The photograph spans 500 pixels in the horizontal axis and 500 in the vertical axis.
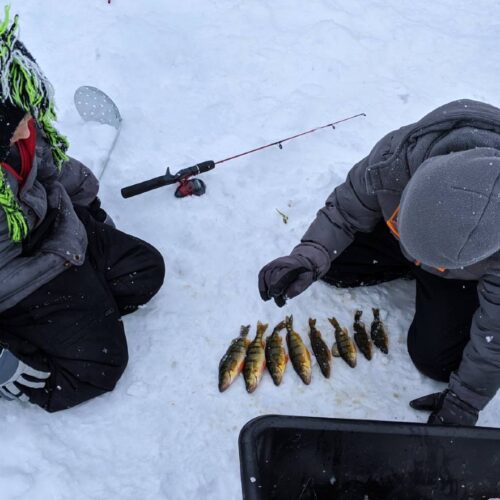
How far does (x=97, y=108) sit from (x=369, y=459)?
310 centimetres

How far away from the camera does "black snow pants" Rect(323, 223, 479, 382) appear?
9.60 feet

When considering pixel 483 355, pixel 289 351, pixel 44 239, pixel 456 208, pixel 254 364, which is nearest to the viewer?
pixel 456 208

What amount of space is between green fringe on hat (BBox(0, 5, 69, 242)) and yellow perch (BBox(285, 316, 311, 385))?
151 cm

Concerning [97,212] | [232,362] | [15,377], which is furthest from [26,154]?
[232,362]

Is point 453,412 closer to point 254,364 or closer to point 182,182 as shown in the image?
point 254,364

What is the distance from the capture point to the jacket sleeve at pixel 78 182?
10.3ft

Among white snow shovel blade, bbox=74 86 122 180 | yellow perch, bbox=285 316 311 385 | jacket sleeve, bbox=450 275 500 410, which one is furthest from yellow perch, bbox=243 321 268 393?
white snow shovel blade, bbox=74 86 122 180

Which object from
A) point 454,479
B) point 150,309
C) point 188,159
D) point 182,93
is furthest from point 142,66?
point 454,479

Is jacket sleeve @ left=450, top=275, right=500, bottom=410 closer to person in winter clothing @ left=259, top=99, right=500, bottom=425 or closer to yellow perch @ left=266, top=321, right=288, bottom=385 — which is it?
person in winter clothing @ left=259, top=99, right=500, bottom=425

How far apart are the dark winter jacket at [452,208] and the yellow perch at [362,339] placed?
1.70 feet

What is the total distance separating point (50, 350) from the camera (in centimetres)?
277

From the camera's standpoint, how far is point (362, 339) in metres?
3.16

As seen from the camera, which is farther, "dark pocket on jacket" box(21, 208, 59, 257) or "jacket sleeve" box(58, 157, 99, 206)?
"jacket sleeve" box(58, 157, 99, 206)

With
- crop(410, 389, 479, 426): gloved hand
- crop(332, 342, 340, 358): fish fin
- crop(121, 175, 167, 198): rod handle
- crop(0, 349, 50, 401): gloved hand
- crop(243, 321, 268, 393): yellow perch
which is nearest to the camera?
crop(0, 349, 50, 401): gloved hand
